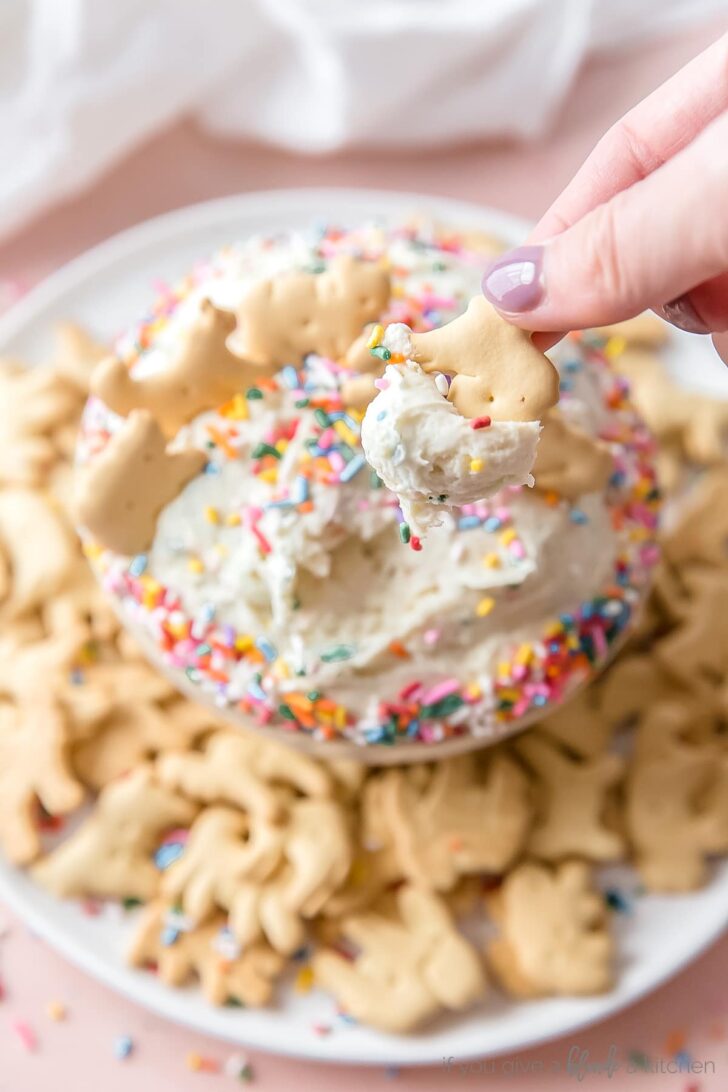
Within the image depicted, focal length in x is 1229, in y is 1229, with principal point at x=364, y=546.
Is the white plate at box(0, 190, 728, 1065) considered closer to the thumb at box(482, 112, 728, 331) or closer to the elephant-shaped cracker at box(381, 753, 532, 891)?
the elephant-shaped cracker at box(381, 753, 532, 891)

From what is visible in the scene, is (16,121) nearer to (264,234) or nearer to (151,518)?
(264,234)

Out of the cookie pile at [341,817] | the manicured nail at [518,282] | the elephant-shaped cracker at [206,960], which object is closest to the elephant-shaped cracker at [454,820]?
the cookie pile at [341,817]

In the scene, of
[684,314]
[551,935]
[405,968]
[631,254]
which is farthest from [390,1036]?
[631,254]

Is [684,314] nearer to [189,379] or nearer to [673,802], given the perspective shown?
[189,379]

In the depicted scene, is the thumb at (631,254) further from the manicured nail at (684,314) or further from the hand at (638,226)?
the manicured nail at (684,314)

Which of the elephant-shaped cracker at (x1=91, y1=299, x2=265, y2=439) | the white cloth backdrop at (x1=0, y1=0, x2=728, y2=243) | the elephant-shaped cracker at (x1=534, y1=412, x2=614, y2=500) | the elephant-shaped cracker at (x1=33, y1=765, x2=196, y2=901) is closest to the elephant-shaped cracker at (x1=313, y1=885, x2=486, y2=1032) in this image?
the elephant-shaped cracker at (x1=33, y1=765, x2=196, y2=901)
